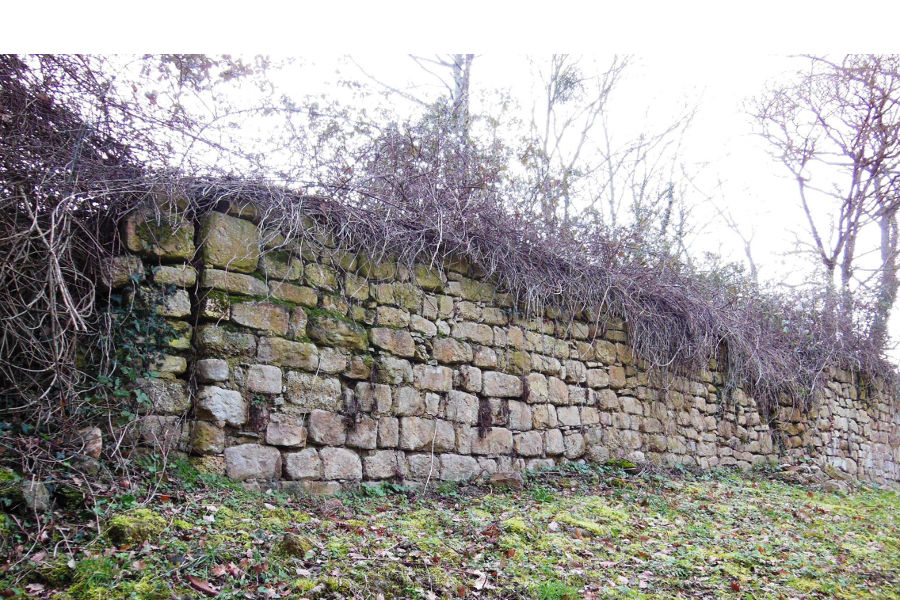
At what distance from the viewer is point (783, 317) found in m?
10.3

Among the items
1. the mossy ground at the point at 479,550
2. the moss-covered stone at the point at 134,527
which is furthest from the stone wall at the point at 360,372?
the moss-covered stone at the point at 134,527

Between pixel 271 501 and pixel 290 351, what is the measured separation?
1.08 m

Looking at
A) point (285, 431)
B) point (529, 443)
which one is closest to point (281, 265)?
point (285, 431)

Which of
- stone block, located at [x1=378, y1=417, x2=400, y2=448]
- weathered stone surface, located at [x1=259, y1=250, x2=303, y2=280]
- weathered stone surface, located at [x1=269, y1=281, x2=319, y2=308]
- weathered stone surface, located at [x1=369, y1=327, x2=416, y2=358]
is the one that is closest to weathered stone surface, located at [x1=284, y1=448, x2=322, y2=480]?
stone block, located at [x1=378, y1=417, x2=400, y2=448]

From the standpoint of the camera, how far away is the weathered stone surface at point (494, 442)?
568cm

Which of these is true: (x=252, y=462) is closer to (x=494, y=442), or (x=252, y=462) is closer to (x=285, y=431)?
(x=285, y=431)

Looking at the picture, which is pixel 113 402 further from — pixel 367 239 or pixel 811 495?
pixel 811 495

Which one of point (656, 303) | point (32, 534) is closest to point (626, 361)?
point (656, 303)

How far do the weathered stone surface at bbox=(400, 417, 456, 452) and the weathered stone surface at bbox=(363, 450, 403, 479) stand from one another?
12 cm

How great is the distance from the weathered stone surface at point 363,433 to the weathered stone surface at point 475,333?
1.23 metres

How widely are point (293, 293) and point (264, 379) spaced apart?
0.71 m

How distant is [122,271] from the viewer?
156 inches

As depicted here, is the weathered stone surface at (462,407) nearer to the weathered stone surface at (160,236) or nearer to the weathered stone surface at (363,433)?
the weathered stone surface at (363,433)

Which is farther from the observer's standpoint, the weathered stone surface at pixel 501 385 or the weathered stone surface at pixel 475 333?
the weathered stone surface at pixel 501 385
